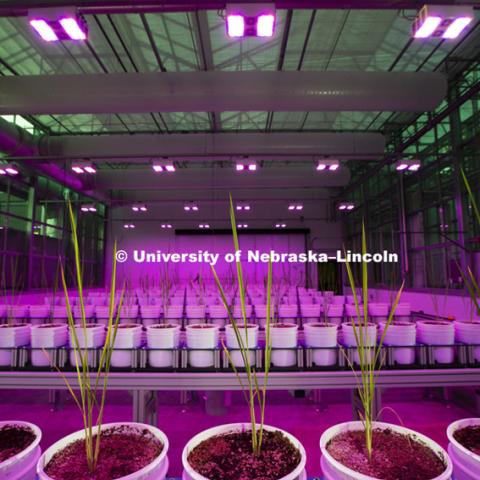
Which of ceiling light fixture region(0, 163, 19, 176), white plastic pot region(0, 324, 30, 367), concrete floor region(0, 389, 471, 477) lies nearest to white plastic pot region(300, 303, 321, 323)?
concrete floor region(0, 389, 471, 477)

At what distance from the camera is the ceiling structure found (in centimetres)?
456

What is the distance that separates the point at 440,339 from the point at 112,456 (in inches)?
65.2

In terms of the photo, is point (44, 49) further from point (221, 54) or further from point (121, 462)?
point (121, 462)

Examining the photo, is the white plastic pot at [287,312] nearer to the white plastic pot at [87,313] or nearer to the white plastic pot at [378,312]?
the white plastic pot at [378,312]

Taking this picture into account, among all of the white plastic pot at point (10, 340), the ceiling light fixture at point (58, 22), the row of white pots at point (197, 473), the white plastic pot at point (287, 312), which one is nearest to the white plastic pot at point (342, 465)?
the row of white pots at point (197, 473)

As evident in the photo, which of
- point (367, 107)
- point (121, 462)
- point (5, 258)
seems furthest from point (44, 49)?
point (121, 462)

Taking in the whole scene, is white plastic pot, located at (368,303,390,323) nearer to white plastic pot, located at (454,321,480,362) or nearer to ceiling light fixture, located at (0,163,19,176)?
white plastic pot, located at (454,321,480,362)

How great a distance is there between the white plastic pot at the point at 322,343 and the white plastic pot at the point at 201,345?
1.57 ft

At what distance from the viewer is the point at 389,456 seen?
0.77 metres

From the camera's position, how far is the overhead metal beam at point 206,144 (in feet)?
23.5

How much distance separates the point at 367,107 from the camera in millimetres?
4688

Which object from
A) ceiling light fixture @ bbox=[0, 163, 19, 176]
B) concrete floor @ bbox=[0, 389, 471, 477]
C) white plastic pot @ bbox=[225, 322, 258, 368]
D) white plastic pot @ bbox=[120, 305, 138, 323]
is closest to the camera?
white plastic pot @ bbox=[225, 322, 258, 368]

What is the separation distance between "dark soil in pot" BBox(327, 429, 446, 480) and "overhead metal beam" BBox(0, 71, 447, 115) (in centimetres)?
440

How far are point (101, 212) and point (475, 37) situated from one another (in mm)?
13165
